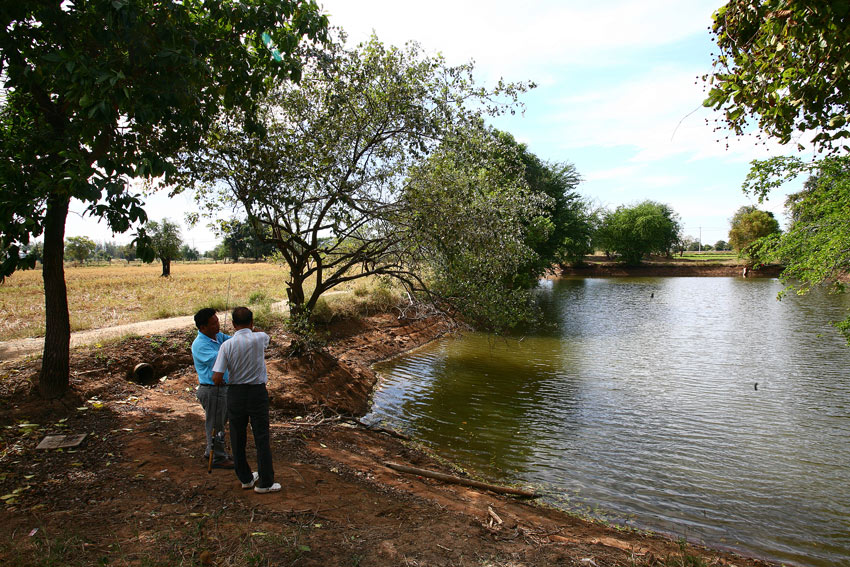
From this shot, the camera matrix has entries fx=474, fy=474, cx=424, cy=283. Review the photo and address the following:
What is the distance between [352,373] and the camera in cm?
1229

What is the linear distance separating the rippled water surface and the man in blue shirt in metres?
4.13

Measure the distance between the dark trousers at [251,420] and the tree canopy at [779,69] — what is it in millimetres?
5266

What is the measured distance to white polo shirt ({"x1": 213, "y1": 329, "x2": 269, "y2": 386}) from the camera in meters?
5.11

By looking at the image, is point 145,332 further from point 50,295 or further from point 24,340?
point 50,295

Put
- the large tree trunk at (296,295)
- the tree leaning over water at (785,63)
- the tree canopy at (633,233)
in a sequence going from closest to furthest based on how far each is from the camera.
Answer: the tree leaning over water at (785,63) → the large tree trunk at (296,295) → the tree canopy at (633,233)

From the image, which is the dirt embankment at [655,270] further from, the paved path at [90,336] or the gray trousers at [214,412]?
the gray trousers at [214,412]

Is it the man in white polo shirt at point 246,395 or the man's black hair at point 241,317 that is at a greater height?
the man's black hair at point 241,317

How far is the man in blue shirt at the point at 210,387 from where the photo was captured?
5797 mm

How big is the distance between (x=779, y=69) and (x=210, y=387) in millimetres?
6726

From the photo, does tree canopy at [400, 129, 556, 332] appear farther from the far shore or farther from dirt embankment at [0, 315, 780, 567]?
the far shore

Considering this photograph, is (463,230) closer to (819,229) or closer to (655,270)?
(819,229)

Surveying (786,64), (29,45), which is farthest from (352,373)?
(786,64)

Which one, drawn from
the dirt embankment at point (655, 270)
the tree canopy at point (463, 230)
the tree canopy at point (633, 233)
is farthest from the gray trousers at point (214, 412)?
the tree canopy at point (633, 233)

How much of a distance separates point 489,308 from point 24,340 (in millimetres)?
10958
